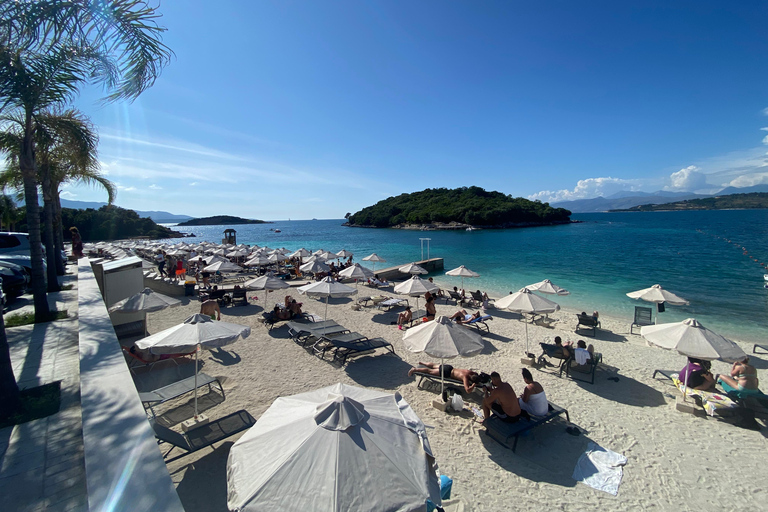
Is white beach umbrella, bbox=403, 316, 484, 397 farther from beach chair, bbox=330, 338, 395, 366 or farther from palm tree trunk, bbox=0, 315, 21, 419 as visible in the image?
palm tree trunk, bbox=0, 315, 21, 419

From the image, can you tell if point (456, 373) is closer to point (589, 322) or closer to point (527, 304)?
point (527, 304)

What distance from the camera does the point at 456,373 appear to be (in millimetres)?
6684

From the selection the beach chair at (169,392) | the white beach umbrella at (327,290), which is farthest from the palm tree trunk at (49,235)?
the beach chair at (169,392)

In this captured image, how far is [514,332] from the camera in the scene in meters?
11.1

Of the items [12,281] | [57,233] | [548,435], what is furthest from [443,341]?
[57,233]

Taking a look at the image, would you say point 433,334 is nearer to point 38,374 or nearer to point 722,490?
point 722,490

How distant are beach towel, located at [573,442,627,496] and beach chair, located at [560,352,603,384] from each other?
2678 mm

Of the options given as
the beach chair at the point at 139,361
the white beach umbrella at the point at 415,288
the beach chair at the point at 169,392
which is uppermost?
the white beach umbrella at the point at 415,288

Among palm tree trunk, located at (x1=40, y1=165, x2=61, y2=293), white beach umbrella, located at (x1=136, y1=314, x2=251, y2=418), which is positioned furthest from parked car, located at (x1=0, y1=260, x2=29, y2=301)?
white beach umbrella, located at (x1=136, y1=314, x2=251, y2=418)

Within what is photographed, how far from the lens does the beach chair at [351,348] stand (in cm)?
812

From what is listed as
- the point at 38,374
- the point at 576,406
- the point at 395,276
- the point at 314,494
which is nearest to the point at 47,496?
the point at 314,494

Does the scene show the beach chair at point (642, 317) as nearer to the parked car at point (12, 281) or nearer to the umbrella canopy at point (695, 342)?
the umbrella canopy at point (695, 342)

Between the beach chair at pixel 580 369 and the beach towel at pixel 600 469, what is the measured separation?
105 inches

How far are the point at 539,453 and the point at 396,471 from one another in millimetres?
3373
